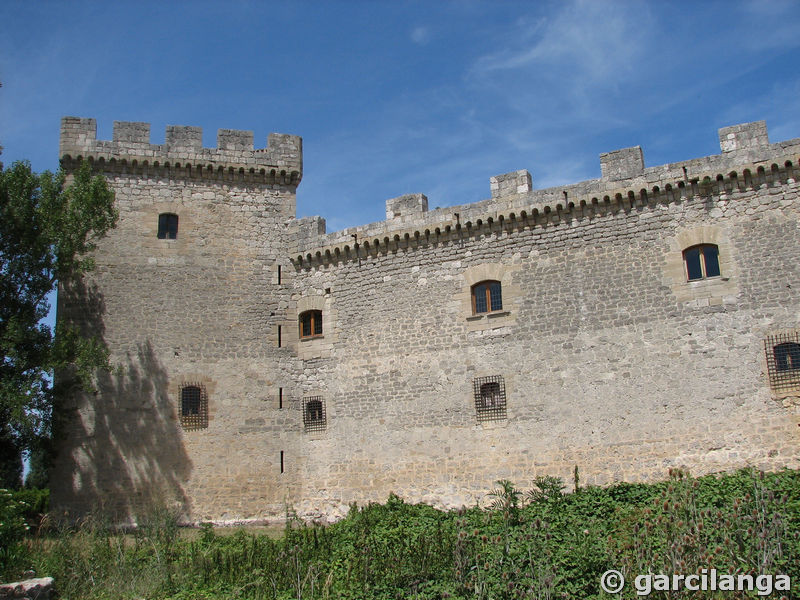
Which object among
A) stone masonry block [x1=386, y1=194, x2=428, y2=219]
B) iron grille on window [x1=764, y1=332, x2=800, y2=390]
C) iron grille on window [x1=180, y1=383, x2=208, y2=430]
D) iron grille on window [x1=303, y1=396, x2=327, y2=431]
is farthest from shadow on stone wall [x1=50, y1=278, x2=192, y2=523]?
iron grille on window [x1=764, y1=332, x2=800, y2=390]

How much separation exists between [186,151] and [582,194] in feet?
33.2

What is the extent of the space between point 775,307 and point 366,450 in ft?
30.4

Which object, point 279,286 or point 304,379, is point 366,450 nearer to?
point 304,379

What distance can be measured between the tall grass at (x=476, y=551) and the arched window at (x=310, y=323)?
5.81m

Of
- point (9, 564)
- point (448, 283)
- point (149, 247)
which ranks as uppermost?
point (149, 247)

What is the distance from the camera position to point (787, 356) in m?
14.4

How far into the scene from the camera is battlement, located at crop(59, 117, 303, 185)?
64.3ft

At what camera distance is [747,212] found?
1526 cm

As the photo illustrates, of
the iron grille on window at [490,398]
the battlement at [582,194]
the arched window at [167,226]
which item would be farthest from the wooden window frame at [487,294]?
the arched window at [167,226]

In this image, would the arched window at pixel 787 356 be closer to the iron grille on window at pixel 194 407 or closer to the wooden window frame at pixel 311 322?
the wooden window frame at pixel 311 322

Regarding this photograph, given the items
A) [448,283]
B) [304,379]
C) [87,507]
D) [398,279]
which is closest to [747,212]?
[448,283]

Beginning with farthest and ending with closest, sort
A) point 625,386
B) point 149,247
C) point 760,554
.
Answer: point 149,247
point 625,386
point 760,554

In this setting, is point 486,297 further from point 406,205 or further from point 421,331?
point 406,205

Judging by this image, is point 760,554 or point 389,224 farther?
point 389,224
